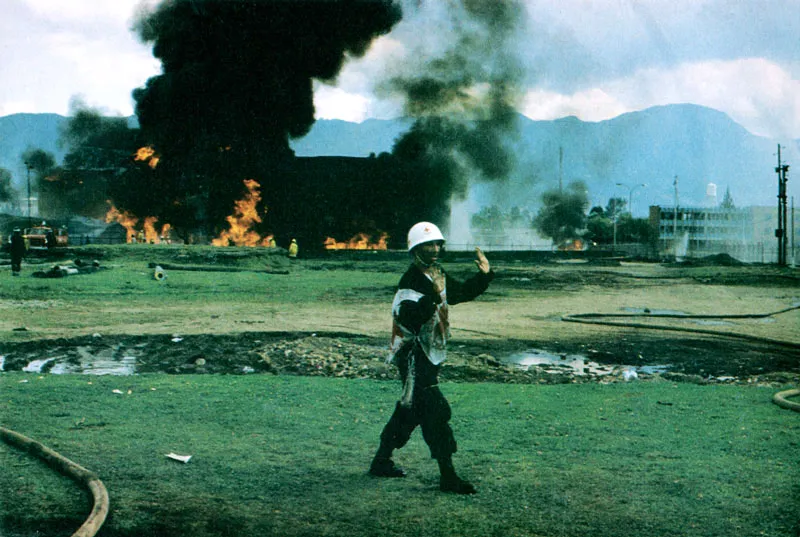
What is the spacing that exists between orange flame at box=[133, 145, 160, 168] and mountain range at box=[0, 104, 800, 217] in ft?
23.5

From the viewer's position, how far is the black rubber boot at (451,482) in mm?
4637

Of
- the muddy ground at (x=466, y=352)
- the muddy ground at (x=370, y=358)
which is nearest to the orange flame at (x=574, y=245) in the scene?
the muddy ground at (x=466, y=352)

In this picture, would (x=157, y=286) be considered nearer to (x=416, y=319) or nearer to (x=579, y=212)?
(x=416, y=319)

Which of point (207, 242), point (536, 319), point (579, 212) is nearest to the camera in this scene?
point (536, 319)

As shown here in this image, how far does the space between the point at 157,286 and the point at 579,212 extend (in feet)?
159

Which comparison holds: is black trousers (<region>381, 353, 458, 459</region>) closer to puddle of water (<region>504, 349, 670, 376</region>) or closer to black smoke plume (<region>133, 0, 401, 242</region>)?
puddle of water (<region>504, 349, 670, 376</region>)

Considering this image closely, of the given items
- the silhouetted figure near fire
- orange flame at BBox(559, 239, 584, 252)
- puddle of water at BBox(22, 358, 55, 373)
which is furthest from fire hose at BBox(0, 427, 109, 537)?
orange flame at BBox(559, 239, 584, 252)

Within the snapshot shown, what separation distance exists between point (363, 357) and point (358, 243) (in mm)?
41174

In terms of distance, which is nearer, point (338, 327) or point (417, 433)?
point (417, 433)

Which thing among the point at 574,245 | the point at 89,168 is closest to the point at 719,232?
the point at 574,245

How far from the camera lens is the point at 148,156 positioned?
1998 inches

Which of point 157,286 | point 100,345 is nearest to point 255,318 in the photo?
point 100,345

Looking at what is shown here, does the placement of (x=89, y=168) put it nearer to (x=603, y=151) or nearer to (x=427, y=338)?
(x=603, y=151)

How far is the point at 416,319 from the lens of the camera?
453cm
